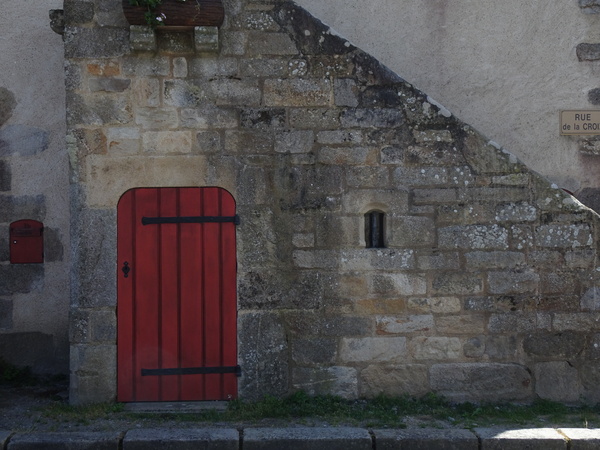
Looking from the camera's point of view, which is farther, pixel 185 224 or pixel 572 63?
pixel 572 63

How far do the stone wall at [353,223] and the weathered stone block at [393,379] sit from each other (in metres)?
0.01

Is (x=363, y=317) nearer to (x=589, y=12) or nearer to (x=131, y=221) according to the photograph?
(x=131, y=221)

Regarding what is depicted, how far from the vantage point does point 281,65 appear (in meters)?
4.81

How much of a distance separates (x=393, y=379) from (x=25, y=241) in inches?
131

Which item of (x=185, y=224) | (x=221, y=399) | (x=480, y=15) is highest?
(x=480, y=15)

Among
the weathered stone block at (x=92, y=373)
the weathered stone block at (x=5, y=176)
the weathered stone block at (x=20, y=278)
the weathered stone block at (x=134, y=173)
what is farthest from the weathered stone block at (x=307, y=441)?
the weathered stone block at (x=5, y=176)

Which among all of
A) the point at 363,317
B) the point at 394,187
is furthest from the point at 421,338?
the point at 394,187

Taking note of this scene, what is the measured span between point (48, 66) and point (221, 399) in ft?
10.6

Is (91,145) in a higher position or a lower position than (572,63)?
lower

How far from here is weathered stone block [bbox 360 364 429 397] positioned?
485 cm

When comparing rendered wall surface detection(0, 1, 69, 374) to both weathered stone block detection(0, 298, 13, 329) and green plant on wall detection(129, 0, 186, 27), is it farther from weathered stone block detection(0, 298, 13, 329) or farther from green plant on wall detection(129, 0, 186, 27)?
green plant on wall detection(129, 0, 186, 27)

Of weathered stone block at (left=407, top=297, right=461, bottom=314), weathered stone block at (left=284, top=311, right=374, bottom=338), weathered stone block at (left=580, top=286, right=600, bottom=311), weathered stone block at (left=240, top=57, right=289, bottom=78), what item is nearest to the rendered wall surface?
weathered stone block at (left=240, top=57, right=289, bottom=78)

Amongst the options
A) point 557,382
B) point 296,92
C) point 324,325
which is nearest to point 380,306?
point 324,325

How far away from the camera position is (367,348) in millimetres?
4832
